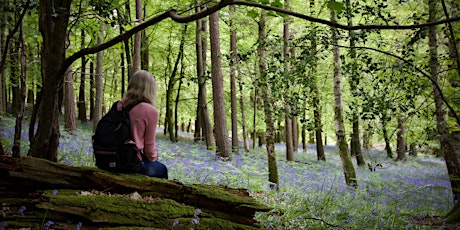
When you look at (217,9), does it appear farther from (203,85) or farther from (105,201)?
(203,85)

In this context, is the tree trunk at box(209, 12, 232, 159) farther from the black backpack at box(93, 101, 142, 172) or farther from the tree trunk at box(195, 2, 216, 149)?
the black backpack at box(93, 101, 142, 172)

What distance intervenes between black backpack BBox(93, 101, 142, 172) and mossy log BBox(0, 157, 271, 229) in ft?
0.47

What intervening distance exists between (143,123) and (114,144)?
444 mm

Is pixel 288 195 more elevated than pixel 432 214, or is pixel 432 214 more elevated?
pixel 288 195

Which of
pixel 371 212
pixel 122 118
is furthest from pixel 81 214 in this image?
pixel 371 212

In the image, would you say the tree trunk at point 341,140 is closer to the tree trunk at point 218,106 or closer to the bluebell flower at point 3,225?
the tree trunk at point 218,106

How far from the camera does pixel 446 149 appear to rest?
7719mm

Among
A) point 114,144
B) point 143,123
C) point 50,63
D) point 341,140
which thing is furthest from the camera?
point 341,140

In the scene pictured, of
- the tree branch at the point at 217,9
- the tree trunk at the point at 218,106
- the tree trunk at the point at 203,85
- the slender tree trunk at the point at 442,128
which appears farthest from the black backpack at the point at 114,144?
the tree trunk at the point at 203,85

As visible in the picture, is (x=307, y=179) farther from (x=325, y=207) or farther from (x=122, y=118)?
(x=122, y=118)

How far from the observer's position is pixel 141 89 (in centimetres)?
438

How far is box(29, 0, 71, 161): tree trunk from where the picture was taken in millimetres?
3674

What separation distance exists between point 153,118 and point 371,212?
521 cm

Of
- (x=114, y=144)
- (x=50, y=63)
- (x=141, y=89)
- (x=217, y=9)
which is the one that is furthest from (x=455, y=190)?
(x=50, y=63)
